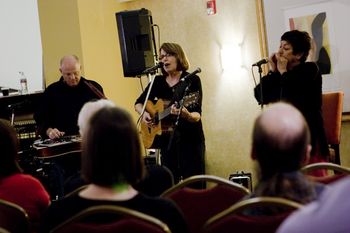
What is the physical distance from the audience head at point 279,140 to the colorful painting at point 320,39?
137 inches

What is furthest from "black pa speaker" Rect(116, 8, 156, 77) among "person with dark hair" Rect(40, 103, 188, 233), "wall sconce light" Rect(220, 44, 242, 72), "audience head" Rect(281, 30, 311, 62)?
"person with dark hair" Rect(40, 103, 188, 233)

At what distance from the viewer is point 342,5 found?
4887mm

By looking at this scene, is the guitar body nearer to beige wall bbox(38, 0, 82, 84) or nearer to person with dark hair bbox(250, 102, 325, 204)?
beige wall bbox(38, 0, 82, 84)

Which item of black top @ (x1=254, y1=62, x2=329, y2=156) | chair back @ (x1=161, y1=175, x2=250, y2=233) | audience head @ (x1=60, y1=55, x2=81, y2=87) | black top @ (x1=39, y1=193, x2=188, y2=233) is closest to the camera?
black top @ (x1=39, y1=193, x2=188, y2=233)

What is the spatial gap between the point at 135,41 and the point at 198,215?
10.0 feet

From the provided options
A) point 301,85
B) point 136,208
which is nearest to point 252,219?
point 136,208

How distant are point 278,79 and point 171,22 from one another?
2.23m

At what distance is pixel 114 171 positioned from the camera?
5.99ft

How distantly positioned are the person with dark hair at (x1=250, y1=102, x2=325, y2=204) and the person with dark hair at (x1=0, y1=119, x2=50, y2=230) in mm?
1074

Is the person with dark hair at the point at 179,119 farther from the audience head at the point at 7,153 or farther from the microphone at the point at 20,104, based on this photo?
the audience head at the point at 7,153

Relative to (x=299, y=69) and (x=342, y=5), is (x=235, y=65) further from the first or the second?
(x=299, y=69)

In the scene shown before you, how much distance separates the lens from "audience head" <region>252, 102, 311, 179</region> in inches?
64.4

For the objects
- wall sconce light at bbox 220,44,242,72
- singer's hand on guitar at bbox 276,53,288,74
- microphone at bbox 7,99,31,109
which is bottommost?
microphone at bbox 7,99,31,109

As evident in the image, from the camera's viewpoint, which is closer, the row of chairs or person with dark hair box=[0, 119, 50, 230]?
the row of chairs
